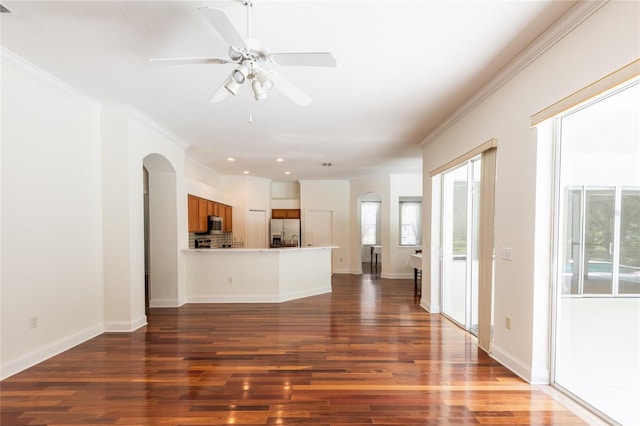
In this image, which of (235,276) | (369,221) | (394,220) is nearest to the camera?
(235,276)

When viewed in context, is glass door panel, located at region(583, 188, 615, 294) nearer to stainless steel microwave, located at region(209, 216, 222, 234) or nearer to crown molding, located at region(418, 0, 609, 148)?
crown molding, located at region(418, 0, 609, 148)

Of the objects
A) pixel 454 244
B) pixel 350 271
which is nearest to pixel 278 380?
pixel 454 244

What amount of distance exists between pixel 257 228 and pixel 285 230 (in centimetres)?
84

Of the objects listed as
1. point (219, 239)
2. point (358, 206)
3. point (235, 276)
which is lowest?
point (235, 276)

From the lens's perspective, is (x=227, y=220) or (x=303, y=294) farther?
(x=227, y=220)

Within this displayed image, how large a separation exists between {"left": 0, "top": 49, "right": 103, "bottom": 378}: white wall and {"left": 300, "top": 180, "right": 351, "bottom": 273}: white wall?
6018 mm

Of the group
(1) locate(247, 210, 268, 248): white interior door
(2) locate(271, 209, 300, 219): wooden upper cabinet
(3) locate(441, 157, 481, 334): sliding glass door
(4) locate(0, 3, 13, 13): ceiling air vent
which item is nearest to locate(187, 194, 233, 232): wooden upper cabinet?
(1) locate(247, 210, 268, 248): white interior door

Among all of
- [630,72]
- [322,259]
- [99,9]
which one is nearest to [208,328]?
[322,259]

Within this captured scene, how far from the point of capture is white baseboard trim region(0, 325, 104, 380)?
281cm

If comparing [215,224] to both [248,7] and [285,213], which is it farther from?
[248,7]

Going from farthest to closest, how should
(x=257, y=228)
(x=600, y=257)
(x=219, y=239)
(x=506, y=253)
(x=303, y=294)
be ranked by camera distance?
(x=257, y=228), (x=219, y=239), (x=303, y=294), (x=506, y=253), (x=600, y=257)

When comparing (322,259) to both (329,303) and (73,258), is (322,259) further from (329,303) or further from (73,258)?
(73,258)

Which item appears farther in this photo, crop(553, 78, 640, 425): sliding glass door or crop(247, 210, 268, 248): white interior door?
crop(247, 210, 268, 248): white interior door

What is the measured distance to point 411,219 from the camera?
32.2 ft
